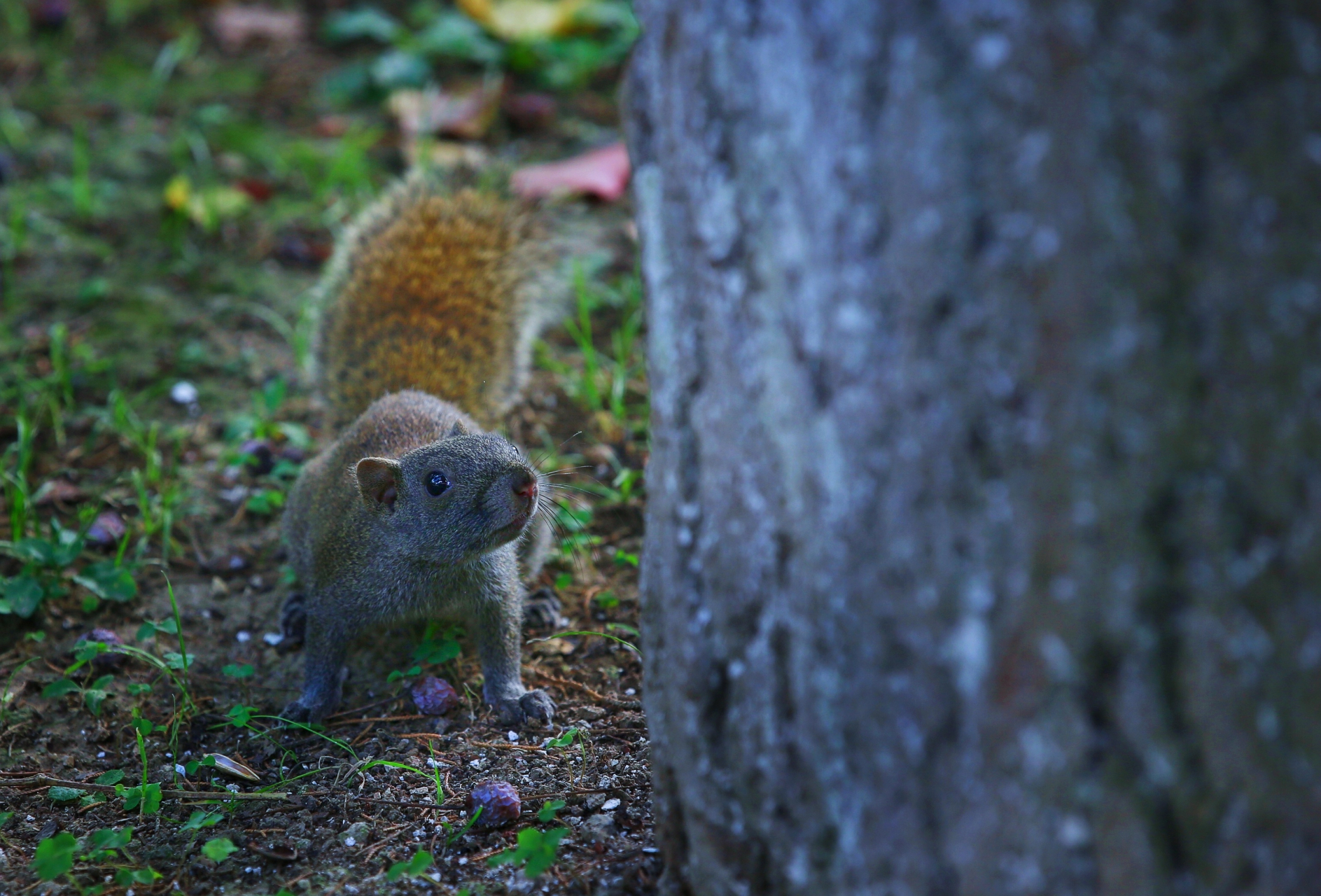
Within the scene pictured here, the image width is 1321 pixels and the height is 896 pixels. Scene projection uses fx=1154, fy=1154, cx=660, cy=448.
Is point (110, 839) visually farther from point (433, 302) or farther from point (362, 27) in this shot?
point (362, 27)

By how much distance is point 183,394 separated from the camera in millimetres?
3430

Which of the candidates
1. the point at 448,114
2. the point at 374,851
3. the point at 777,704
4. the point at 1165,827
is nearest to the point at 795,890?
the point at 777,704

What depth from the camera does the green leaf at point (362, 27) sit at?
544 cm

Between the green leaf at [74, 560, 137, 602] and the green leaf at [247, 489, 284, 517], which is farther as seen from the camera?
the green leaf at [247, 489, 284, 517]

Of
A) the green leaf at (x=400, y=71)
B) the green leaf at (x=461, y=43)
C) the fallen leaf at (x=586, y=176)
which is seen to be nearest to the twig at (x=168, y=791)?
the fallen leaf at (x=586, y=176)

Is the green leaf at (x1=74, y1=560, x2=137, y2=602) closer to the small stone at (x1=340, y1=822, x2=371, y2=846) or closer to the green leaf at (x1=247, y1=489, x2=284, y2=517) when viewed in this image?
the green leaf at (x1=247, y1=489, x2=284, y2=517)

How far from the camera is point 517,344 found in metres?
3.19

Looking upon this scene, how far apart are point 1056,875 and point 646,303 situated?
819mm

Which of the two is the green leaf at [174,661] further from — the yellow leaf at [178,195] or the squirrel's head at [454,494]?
the yellow leaf at [178,195]

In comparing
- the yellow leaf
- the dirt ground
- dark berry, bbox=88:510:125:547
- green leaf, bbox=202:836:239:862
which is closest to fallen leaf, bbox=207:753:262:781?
the dirt ground

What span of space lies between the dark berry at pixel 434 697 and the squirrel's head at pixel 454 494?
0.27 m

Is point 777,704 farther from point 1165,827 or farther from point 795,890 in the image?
point 1165,827

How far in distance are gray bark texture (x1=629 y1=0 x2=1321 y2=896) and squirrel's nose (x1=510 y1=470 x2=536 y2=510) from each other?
110 cm

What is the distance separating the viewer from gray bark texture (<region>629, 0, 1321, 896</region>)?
3.43ft
